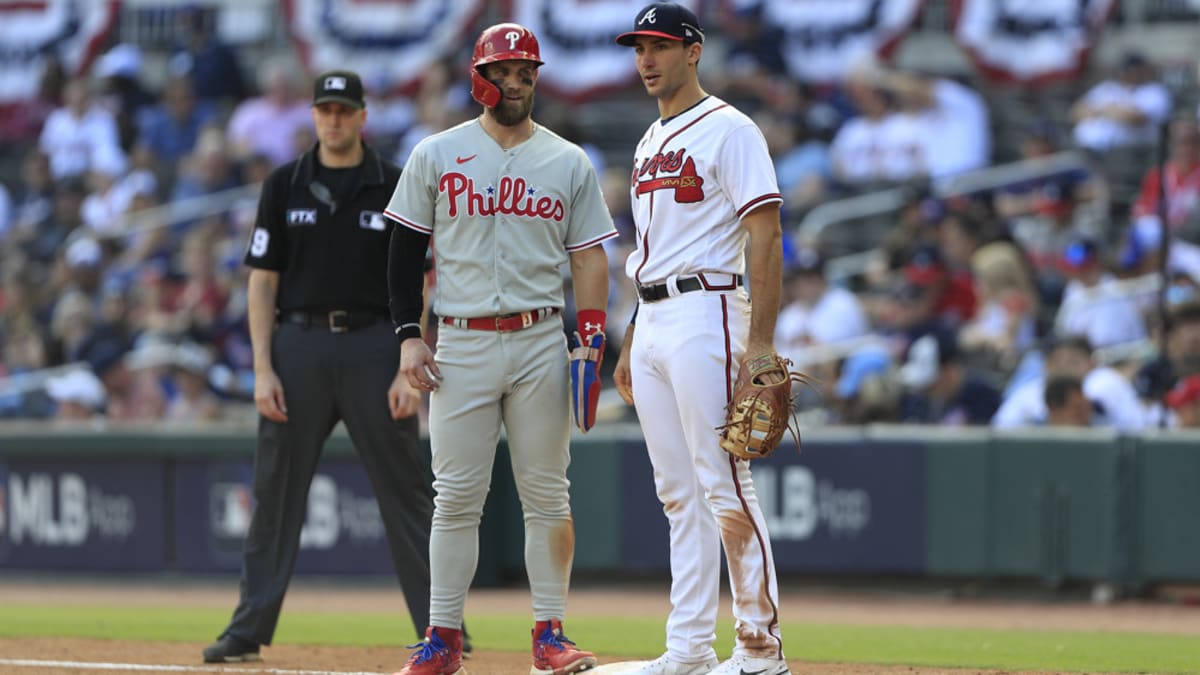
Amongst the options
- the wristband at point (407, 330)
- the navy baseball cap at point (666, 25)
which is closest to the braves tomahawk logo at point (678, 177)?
the navy baseball cap at point (666, 25)

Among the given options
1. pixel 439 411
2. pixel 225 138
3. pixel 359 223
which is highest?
pixel 225 138

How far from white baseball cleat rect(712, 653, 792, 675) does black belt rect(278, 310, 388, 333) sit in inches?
90.2

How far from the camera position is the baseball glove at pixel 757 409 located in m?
5.49

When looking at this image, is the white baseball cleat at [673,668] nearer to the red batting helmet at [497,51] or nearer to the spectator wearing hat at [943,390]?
the red batting helmet at [497,51]

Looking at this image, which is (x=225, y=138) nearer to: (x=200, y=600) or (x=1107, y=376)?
(x=200, y=600)

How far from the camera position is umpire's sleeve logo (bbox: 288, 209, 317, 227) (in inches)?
279

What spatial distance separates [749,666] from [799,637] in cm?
275

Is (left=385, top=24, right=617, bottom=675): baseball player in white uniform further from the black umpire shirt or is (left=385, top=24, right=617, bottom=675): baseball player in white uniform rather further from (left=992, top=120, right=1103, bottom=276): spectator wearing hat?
(left=992, top=120, right=1103, bottom=276): spectator wearing hat

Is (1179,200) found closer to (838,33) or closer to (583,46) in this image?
(838,33)

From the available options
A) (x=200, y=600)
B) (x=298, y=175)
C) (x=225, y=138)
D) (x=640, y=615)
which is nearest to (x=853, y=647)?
(x=640, y=615)

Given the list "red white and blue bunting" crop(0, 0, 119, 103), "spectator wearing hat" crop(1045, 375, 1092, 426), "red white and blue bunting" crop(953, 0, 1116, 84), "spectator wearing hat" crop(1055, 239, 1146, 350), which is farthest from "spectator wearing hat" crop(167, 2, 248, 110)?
"spectator wearing hat" crop(1045, 375, 1092, 426)

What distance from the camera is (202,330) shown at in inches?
574

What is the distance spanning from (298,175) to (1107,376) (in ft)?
19.9

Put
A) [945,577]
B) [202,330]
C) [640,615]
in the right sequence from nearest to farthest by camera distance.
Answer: [640,615], [945,577], [202,330]
